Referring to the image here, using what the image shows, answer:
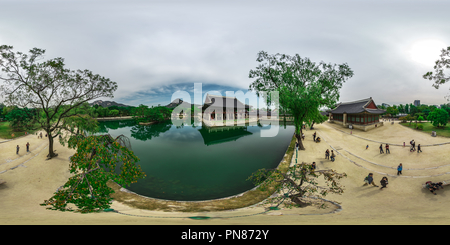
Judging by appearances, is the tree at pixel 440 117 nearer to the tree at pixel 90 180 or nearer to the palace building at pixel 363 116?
the palace building at pixel 363 116

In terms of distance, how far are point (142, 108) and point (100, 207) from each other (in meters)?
41.1

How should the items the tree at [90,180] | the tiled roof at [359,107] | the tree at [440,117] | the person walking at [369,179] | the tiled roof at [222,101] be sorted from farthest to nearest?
1. the tiled roof at [222,101]
2. the tiled roof at [359,107]
3. the tree at [440,117]
4. the person walking at [369,179]
5. the tree at [90,180]

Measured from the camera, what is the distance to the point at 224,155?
14.3 m

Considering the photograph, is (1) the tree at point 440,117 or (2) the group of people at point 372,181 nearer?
(2) the group of people at point 372,181

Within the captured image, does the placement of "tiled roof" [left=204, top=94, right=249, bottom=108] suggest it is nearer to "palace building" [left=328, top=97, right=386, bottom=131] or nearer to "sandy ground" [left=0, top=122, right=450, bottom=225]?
"palace building" [left=328, top=97, right=386, bottom=131]

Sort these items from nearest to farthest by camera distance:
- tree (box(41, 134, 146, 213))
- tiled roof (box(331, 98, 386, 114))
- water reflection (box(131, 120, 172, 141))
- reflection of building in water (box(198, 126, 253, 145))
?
1. tree (box(41, 134, 146, 213))
2. tiled roof (box(331, 98, 386, 114))
3. reflection of building in water (box(198, 126, 253, 145))
4. water reflection (box(131, 120, 172, 141))

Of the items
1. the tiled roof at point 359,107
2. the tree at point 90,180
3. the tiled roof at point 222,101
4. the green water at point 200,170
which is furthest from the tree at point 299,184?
the tiled roof at point 222,101

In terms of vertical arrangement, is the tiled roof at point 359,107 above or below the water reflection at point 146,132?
above

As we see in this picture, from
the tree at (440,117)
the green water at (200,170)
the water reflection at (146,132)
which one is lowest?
the green water at (200,170)

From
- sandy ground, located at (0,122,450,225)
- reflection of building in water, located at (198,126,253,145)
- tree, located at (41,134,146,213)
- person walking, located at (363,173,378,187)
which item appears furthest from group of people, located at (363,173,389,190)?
reflection of building in water, located at (198,126,253,145)

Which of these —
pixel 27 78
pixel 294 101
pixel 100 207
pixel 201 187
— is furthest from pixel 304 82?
pixel 27 78

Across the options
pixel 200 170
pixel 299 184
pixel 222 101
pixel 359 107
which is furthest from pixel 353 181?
pixel 222 101

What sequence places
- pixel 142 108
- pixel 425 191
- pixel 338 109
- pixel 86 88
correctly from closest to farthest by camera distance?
pixel 425 191 → pixel 86 88 → pixel 338 109 → pixel 142 108

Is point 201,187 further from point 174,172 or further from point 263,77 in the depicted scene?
point 263,77
